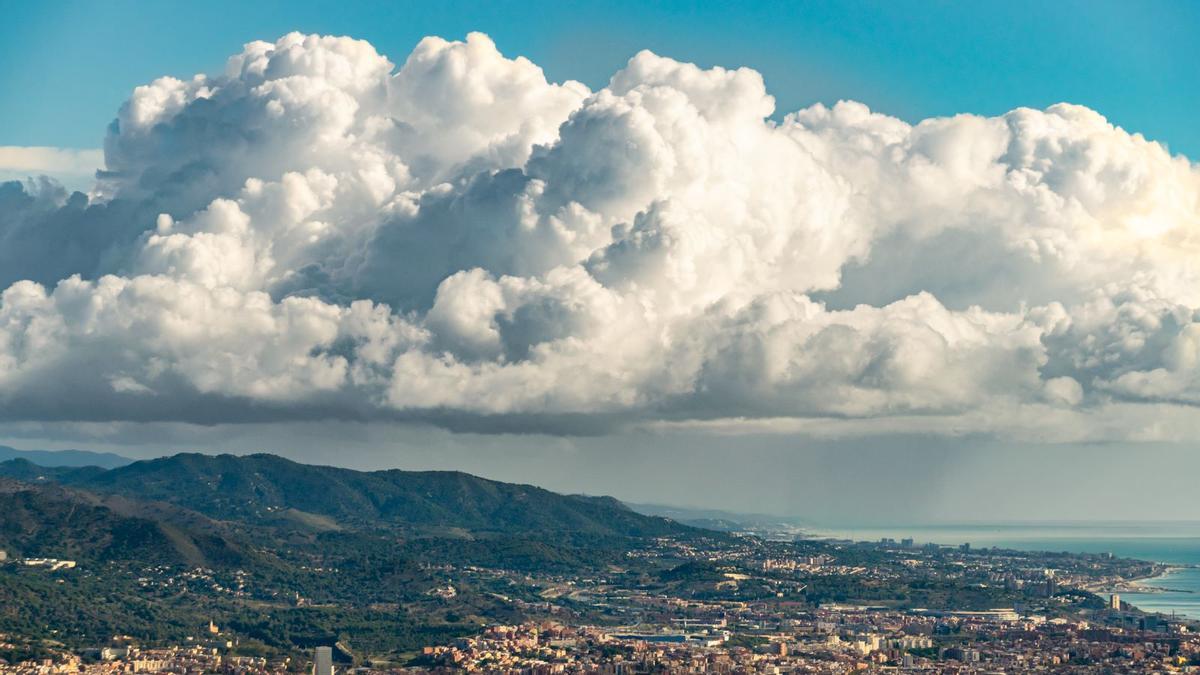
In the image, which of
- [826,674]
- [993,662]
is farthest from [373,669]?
[993,662]

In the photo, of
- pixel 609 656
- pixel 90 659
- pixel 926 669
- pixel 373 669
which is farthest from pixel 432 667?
pixel 926 669

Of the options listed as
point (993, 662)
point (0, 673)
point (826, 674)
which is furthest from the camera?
point (993, 662)

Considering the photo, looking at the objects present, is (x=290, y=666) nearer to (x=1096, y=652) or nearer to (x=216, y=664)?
(x=216, y=664)

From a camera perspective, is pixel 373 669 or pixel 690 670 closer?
pixel 690 670

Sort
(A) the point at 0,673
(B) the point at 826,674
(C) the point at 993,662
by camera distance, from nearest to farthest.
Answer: (A) the point at 0,673
(B) the point at 826,674
(C) the point at 993,662

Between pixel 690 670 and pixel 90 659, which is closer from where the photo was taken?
pixel 690 670

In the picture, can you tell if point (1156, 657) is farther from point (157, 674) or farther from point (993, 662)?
point (157, 674)

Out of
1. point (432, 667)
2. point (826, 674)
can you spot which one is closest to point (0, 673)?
point (432, 667)
